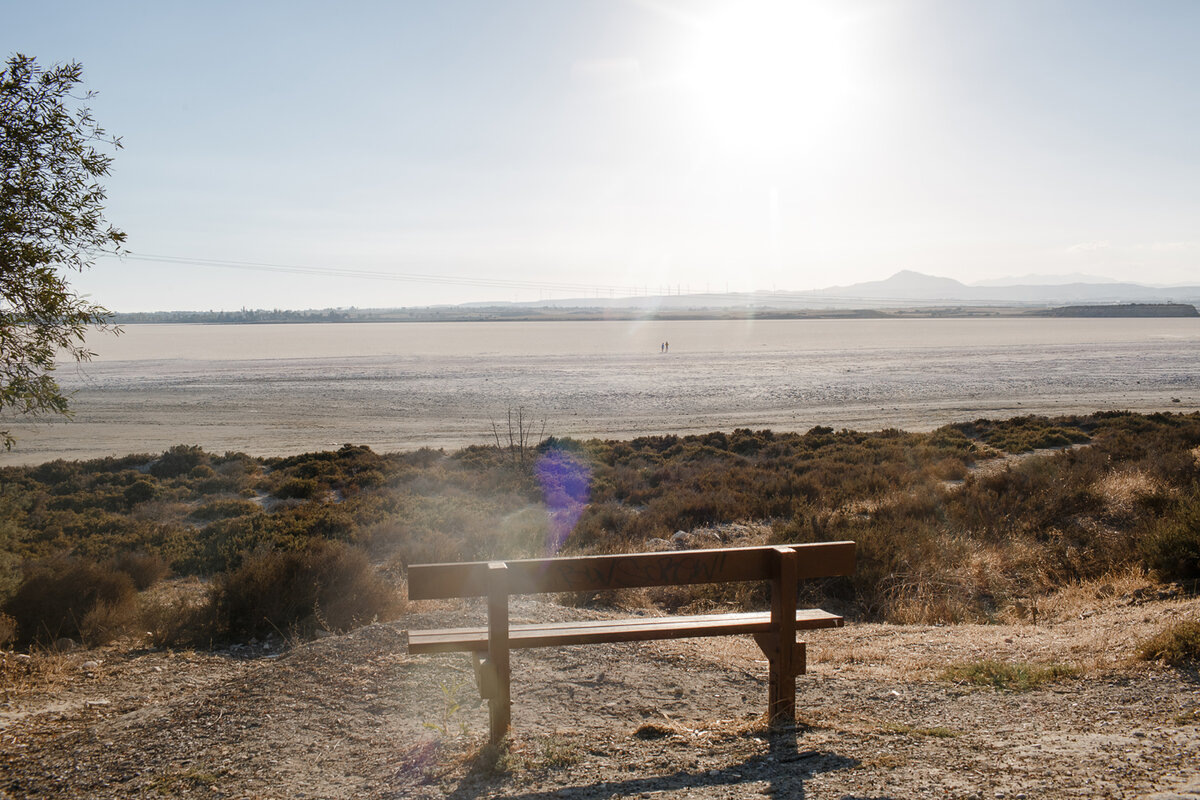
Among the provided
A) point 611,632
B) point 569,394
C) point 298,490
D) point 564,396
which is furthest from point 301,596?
point 569,394

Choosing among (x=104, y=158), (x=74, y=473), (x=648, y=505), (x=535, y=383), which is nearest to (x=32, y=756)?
(x=104, y=158)

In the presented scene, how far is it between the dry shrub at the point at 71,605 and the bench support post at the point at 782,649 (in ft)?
20.8

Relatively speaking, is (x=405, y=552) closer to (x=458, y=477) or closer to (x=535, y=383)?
(x=458, y=477)

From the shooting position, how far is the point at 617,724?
191 inches

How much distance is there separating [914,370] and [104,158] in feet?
176

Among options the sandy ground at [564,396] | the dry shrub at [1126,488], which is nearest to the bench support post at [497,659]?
the dry shrub at [1126,488]

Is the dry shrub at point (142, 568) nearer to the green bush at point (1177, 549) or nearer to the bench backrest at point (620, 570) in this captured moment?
the bench backrest at point (620, 570)

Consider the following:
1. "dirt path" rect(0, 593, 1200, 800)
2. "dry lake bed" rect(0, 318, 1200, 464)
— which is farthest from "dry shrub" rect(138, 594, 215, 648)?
"dry lake bed" rect(0, 318, 1200, 464)

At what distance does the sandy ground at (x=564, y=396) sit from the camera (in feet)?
91.5

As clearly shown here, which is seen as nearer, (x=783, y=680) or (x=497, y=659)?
(x=497, y=659)

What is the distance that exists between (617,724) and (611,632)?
85cm

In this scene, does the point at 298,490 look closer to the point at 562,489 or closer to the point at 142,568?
the point at 562,489

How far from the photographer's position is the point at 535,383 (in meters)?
46.8

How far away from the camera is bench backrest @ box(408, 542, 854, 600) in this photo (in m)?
3.95
